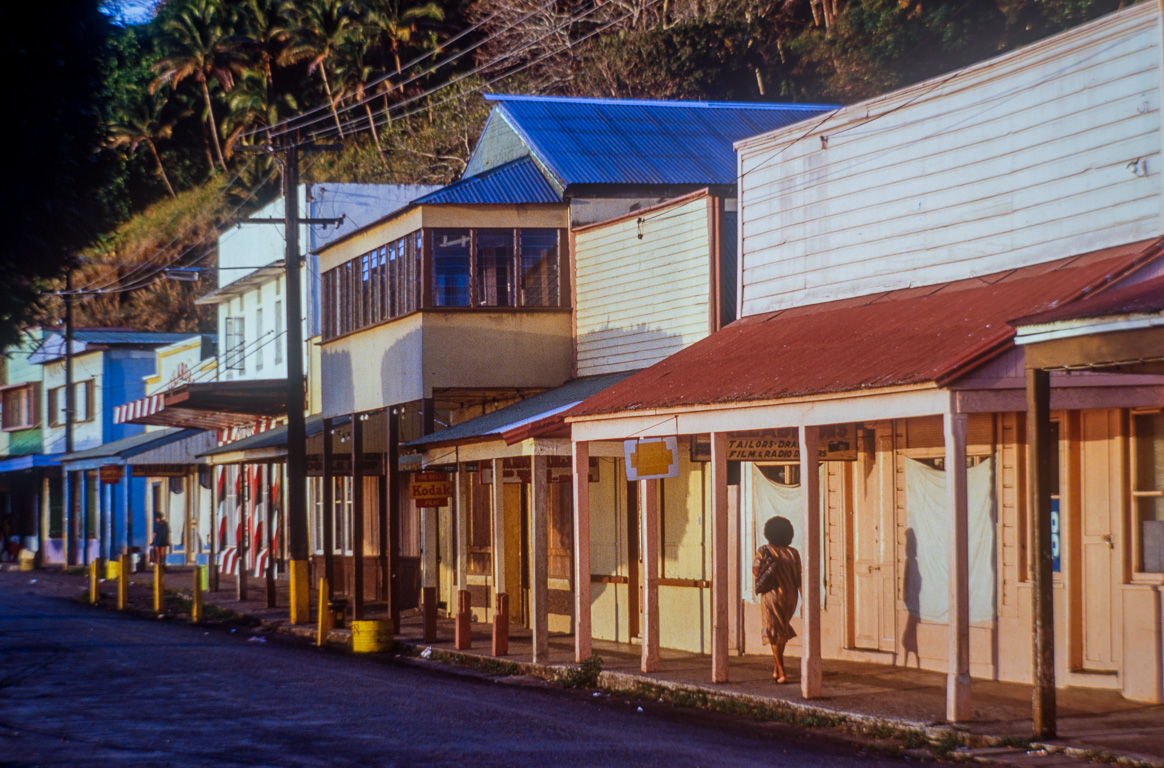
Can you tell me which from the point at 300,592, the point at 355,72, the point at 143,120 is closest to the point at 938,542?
the point at 300,592

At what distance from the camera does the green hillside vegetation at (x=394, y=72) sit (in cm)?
3462

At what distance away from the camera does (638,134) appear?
2475 cm

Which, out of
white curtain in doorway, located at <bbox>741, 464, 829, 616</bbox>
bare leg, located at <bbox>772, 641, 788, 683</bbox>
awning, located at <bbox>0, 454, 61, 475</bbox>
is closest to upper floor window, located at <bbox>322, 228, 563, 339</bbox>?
white curtain in doorway, located at <bbox>741, 464, 829, 616</bbox>

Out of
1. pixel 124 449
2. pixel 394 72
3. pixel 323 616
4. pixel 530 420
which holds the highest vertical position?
pixel 394 72

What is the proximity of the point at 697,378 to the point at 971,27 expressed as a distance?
2201 centimetres

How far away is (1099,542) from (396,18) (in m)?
42.9

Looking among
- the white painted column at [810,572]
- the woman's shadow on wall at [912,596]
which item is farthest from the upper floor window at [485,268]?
the white painted column at [810,572]

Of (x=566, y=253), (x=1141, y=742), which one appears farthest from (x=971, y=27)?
(x=1141, y=742)

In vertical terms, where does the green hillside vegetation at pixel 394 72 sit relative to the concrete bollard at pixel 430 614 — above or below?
above

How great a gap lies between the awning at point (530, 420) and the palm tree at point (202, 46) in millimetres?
44074

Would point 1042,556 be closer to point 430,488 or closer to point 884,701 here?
point 884,701

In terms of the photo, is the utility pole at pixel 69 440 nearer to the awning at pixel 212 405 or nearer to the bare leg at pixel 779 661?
the awning at pixel 212 405

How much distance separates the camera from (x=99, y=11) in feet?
37.0

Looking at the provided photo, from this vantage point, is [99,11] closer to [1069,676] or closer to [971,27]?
[1069,676]
